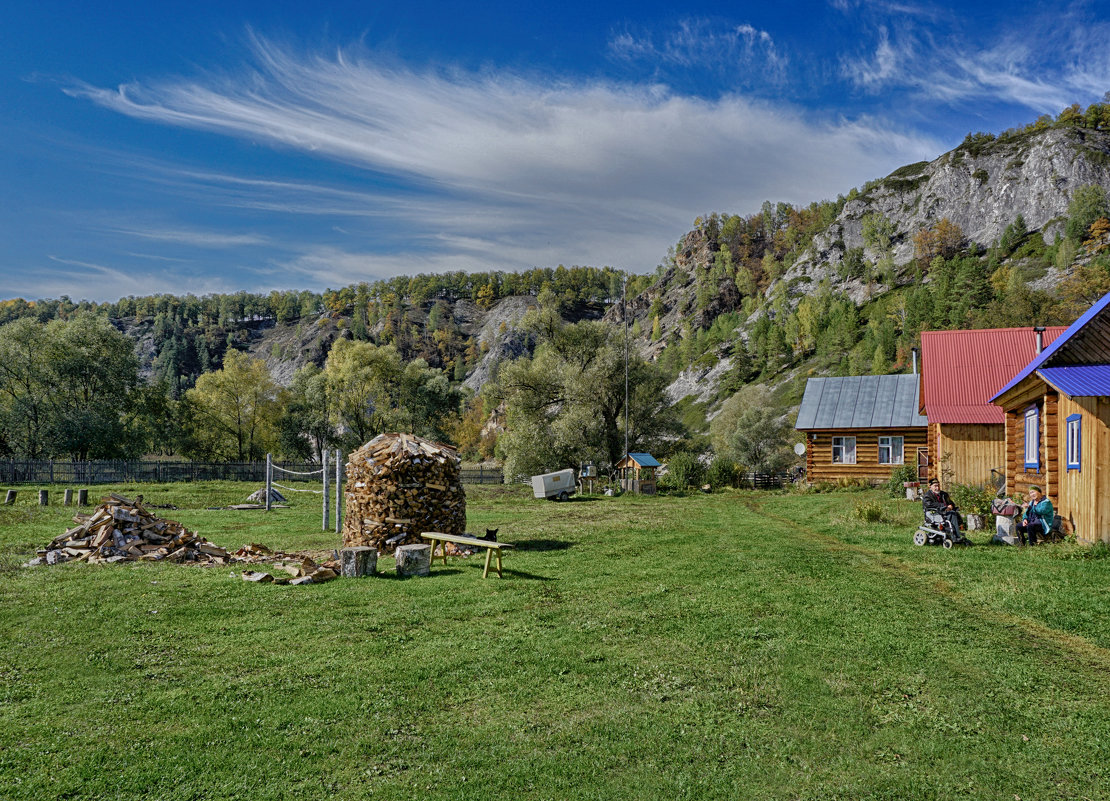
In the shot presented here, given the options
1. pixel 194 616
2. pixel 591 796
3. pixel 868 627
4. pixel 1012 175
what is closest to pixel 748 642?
pixel 868 627

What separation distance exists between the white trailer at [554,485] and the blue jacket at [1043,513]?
21.6 metres

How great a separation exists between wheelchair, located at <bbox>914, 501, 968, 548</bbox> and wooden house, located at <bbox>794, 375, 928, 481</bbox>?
882 inches

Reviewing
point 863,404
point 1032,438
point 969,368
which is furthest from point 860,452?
point 1032,438

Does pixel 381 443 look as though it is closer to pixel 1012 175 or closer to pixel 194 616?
pixel 194 616

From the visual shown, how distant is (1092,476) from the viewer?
13.3 m

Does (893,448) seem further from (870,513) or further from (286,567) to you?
(286,567)

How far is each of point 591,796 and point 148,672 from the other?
17.3ft

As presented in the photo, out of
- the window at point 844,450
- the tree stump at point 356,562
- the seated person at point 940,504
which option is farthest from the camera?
the window at point 844,450

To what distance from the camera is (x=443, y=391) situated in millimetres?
65125

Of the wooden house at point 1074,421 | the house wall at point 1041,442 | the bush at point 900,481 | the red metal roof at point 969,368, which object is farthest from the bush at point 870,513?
the bush at point 900,481

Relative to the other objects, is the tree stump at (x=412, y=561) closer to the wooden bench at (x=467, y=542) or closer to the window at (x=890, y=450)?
the wooden bench at (x=467, y=542)

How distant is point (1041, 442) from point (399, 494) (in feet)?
53.1

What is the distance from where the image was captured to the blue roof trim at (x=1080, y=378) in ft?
43.4

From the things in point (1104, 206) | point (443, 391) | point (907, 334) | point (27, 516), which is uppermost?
point (1104, 206)
